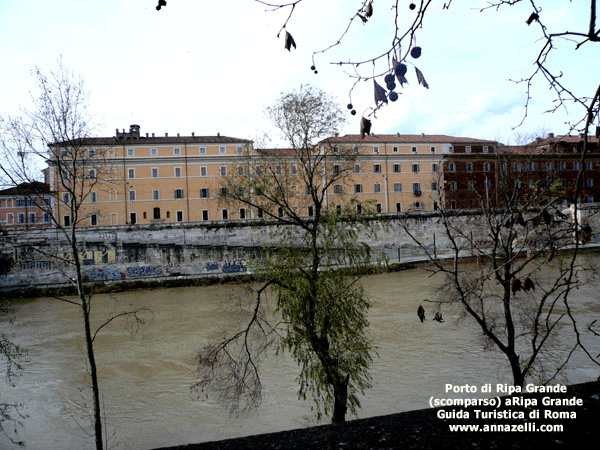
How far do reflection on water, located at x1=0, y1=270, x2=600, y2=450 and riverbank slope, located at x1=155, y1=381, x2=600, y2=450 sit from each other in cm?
490

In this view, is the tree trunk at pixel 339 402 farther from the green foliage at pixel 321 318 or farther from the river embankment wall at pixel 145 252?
the river embankment wall at pixel 145 252

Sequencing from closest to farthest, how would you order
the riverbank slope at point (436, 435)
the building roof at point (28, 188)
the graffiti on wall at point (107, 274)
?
1. the riverbank slope at point (436, 435)
2. the building roof at point (28, 188)
3. the graffiti on wall at point (107, 274)

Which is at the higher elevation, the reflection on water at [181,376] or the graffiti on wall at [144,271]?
the graffiti on wall at [144,271]

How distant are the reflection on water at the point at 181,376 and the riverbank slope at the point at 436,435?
4.90m

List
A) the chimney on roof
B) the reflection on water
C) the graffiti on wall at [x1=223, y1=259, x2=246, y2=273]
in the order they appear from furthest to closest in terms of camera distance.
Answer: the chimney on roof, the graffiti on wall at [x1=223, y1=259, x2=246, y2=273], the reflection on water

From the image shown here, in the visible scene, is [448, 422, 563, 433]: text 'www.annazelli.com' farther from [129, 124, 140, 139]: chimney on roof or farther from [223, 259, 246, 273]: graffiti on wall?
[129, 124, 140, 139]: chimney on roof

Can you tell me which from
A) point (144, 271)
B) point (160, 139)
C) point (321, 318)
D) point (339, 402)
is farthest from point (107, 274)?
point (339, 402)

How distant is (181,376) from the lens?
36.9 ft

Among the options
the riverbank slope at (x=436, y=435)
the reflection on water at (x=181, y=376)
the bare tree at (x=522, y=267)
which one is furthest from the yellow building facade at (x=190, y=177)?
the riverbank slope at (x=436, y=435)

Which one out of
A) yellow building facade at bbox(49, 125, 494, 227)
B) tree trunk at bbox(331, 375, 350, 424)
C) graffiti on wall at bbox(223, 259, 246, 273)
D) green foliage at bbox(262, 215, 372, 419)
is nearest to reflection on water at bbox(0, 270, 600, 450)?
green foliage at bbox(262, 215, 372, 419)

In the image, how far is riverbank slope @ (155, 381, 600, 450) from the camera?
7.36 ft

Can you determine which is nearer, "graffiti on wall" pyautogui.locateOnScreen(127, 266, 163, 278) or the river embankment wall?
the river embankment wall

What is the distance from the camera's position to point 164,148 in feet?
117

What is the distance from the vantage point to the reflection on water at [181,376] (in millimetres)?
8430
